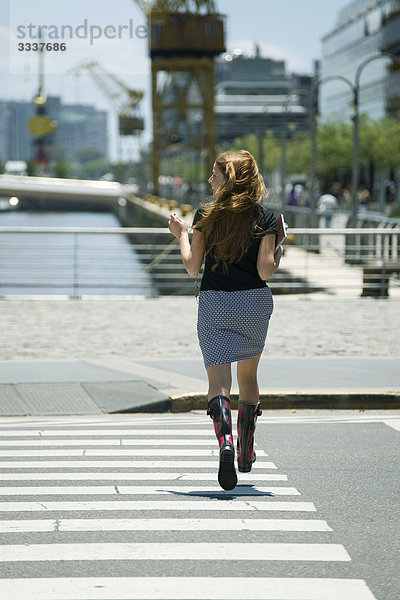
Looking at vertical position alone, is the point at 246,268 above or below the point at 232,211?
below

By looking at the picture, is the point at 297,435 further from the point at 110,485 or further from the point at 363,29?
the point at 363,29

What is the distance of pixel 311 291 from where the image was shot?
22812 mm

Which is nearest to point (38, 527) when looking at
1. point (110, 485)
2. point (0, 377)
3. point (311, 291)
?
point (110, 485)

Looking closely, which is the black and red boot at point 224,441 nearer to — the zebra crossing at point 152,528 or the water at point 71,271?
the zebra crossing at point 152,528

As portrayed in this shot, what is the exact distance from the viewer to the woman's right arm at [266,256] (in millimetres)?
5812

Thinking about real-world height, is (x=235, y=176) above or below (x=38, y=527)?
A: above

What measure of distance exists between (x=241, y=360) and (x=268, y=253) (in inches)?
24.9

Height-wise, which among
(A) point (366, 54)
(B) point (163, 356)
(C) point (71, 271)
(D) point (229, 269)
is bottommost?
(C) point (71, 271)

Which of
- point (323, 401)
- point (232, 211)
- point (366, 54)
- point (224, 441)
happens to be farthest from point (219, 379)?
point (366, 54)

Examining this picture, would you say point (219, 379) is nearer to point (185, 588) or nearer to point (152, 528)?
point (152, 528)

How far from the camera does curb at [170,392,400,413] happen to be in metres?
9.21

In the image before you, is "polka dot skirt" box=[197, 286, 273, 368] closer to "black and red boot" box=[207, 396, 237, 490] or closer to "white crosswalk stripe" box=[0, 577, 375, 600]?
"black and red boot" box=[207, 396, 237, 490]

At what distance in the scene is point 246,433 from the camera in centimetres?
620

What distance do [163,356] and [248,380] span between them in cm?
631
